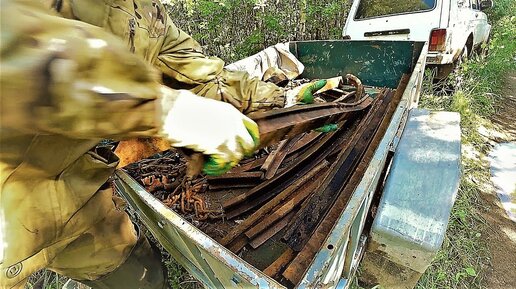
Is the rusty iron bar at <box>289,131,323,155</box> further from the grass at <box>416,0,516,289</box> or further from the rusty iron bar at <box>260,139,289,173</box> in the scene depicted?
the grass at <box>416,0,516,289</box>

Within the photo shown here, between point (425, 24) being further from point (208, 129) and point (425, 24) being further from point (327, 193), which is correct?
point (208, 129)

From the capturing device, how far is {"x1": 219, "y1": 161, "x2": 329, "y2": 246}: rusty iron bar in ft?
6.33

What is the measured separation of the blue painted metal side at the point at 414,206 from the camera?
1440 millimetres

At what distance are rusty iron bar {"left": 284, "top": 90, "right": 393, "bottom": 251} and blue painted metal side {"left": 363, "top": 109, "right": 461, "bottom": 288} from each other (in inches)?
11.8

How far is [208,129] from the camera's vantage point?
3.37ft

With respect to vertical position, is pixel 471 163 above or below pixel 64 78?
below

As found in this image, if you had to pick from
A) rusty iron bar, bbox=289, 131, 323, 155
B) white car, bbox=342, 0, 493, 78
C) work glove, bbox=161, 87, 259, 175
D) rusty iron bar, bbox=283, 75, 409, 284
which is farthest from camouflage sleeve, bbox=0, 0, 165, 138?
white car, bbox=342, 0, 493, 78

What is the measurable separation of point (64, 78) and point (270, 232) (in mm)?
1519

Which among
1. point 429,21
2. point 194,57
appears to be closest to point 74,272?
point 194,57

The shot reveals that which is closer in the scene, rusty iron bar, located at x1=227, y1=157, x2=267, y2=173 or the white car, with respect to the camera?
rusty iron bar, located at x1=227, y1=157, x2=267, y2=173

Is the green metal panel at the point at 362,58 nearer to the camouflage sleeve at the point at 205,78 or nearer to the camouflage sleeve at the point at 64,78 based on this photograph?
the camouflage sleeve at the point at 205,78

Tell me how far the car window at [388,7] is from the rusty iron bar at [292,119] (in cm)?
288

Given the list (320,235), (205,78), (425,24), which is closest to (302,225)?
(320,235)

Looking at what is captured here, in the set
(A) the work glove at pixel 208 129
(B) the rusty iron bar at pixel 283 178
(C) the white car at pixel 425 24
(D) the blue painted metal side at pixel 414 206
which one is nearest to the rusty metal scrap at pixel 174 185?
(B) the rusty iron bar at pixel 283 178
